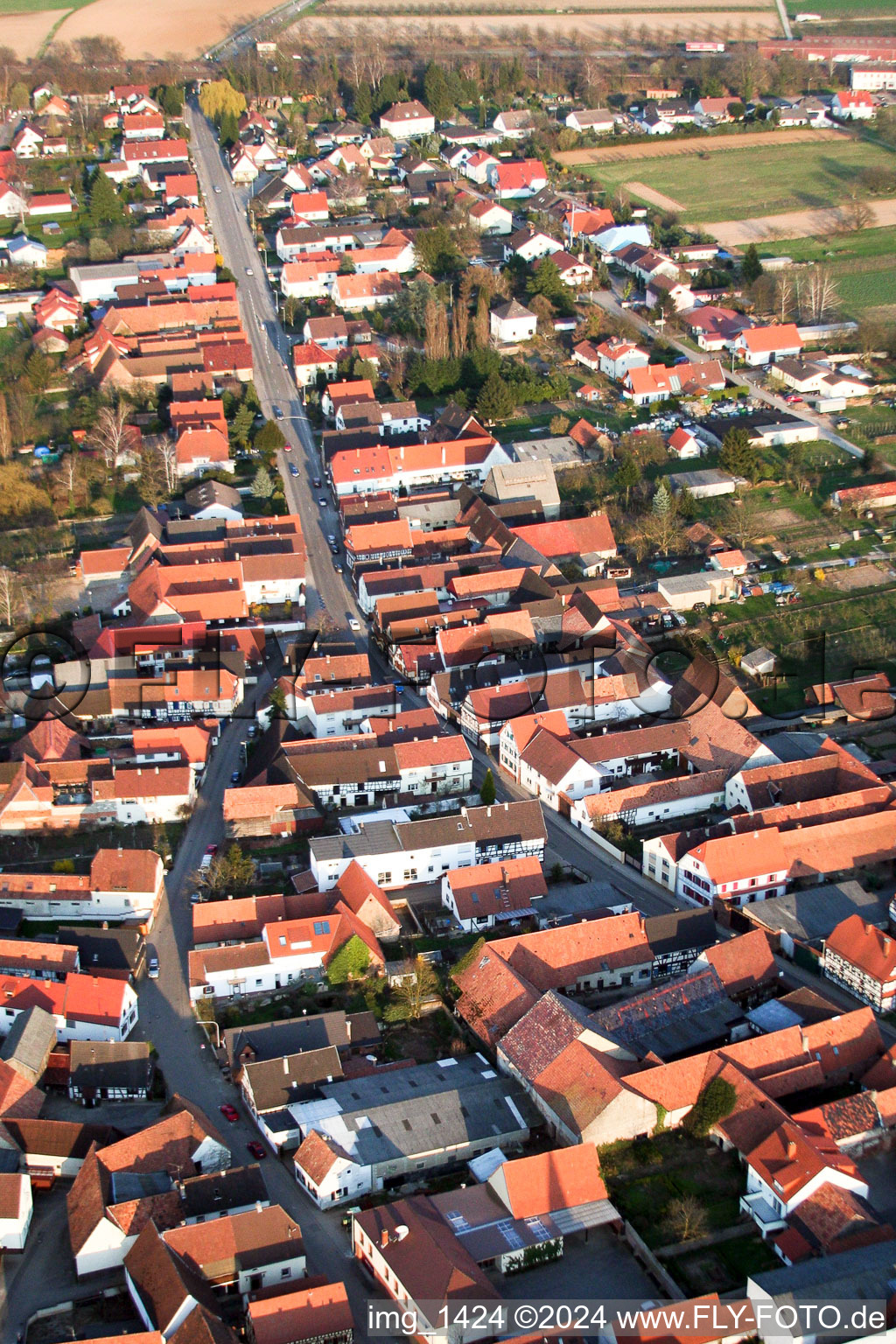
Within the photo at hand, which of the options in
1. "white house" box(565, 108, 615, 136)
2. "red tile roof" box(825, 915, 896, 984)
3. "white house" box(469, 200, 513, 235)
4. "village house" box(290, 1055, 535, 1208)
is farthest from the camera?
"white house" box(565, 108, 615, 136)

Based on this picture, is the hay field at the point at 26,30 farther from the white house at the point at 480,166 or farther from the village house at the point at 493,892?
the village house at the point at 493,892

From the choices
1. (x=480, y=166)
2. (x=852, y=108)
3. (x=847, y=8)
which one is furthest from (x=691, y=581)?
(x=847, y=8)

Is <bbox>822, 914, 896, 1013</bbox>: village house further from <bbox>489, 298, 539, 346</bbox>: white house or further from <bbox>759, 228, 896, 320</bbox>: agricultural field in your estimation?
<bbox>759, 228, 896, 320</bbox>: agricultural field

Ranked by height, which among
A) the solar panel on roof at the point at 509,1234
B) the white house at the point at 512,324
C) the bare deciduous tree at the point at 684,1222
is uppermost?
the white house at the point at 512,324

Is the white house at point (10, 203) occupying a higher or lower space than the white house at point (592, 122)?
lower

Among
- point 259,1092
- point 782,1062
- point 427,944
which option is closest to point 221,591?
point 427,944

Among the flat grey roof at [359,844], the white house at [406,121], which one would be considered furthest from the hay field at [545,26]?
the flat grey roof at [359,844]

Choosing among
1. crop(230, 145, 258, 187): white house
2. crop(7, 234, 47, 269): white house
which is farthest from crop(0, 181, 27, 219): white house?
crop(230, 145, 258, 187): white house
